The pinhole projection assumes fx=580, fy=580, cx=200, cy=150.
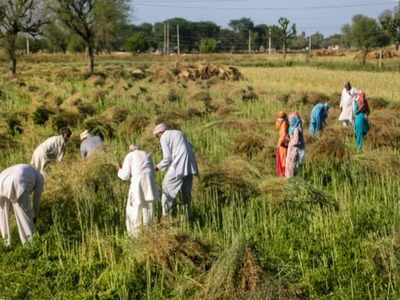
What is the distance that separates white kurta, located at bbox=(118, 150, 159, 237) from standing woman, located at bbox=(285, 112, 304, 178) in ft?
8.10

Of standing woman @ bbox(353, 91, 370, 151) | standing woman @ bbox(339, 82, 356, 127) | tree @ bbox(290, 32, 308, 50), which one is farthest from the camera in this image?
tree @ bbox(290, 32, 308, 50)

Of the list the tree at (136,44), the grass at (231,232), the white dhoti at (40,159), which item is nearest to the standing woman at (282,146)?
the grass at (231,232)

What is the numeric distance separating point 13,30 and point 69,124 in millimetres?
16628

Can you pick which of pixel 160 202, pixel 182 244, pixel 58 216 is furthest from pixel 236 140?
pixel 182 244

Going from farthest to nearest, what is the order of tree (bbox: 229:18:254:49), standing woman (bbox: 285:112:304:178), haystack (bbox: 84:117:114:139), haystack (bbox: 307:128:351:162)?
1. tree (bbox: 229:18:254:49)
2. haystack (bbox: 84:117:114:139)
3. haystack (bbox: 307:128:351:162)
4. standing woman (bbox: 285:112:304:178)

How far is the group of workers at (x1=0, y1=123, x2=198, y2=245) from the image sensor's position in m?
5.94

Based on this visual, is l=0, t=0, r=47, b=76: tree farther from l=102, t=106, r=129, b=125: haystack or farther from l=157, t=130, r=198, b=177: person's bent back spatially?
l=157, t=130, r=198, b=177: person's bent back

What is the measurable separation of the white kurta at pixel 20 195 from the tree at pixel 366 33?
142 ft

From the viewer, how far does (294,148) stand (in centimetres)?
786

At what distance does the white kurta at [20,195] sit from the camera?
5.91 meters

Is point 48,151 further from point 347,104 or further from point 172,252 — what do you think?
point 347,104

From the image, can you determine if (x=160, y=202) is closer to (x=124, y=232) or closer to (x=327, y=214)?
(x=124, y=232)

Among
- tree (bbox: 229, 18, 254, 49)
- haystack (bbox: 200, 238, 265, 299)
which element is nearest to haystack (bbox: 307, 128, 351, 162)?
haystack (bbox: 200, 238, 265, 299)

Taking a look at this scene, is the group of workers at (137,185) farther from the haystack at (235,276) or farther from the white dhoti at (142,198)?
the haystack at (235,276)
